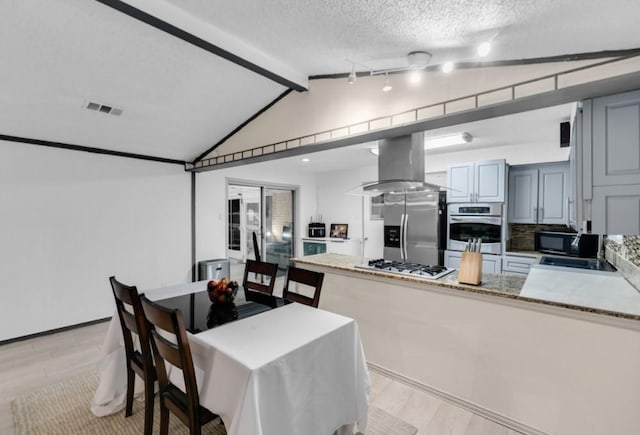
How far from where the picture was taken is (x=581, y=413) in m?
1.79

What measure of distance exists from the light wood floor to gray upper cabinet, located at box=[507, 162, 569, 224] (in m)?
2.94

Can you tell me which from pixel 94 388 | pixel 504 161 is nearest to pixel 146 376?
pixel 94 388

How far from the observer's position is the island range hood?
8.50ft

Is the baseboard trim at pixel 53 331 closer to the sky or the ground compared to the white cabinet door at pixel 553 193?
closer to the ground

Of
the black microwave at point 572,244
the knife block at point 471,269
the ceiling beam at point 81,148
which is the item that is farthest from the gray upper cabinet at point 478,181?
the ceiling beam at point 81,148

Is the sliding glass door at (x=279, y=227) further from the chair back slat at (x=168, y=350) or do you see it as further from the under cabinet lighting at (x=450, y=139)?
the chair back slat at (x=168, y=350)

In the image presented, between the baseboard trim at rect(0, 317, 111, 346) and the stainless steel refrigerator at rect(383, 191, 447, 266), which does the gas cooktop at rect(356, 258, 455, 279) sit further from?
the baseboard trim at rect(0, 317, 111, 346)

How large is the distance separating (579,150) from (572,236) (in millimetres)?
2600

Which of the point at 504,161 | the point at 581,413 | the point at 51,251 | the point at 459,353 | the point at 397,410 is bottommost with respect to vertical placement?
the point at 397,410

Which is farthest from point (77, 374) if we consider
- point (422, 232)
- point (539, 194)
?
point (539, 194)

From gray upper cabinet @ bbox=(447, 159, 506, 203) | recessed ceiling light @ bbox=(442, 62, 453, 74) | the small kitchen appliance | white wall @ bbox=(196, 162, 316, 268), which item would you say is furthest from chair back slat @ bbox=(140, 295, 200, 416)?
the small kitchen appliance

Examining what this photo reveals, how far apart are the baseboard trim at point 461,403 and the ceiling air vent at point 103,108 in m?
3.57

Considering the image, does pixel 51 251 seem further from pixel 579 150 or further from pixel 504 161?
pixel 504 161

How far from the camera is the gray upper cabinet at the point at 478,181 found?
402 cm
